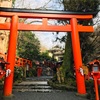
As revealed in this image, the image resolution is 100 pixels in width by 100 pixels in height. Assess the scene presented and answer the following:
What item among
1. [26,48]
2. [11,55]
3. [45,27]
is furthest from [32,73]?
[11,55]

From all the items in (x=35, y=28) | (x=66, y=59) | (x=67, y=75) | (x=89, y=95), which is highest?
(x=35, y=28)

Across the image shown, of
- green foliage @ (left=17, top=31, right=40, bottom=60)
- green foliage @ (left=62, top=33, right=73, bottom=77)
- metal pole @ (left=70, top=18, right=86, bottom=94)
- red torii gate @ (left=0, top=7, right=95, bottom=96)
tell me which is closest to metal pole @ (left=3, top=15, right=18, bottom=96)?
red torii gate @ (left=0, top=7, right=95, bottom=96)

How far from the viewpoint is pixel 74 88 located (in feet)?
33.9

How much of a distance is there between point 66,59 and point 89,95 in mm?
4867

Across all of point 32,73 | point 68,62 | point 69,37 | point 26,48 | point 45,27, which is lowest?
point 32,73

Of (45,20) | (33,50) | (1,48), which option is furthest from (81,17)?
(33,50)

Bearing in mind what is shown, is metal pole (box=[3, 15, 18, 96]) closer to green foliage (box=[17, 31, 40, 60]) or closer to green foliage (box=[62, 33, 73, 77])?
green foliage (box=[62, 33, 73, 77])

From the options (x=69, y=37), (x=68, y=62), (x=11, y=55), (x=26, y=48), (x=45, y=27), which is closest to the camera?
(x=11, y=55)

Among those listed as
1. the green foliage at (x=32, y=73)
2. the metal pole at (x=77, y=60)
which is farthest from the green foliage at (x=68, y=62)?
the green foliage at (x=32, y=73)

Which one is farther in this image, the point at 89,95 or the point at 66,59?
the point at 66,59

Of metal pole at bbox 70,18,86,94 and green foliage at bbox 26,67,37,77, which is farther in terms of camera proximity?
green foliage at bbox 26,67,37,77

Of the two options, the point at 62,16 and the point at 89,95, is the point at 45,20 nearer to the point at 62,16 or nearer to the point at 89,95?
the point at 62,16

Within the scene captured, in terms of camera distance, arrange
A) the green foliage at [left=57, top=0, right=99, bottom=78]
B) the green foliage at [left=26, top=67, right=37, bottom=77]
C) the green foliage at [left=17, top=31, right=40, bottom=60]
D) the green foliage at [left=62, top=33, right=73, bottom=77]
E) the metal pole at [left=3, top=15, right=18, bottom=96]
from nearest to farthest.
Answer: the metal pole at [left=3, top=15, right=18, bottom=96], the green foliage at [left=62, top=33, right=73, bottom=77], the green foliage at [left=57, top=0, right=99, bottom=78], the green foliage at [left=26, top=67, right=37, bottom=77], the green foliage at [left=17, top=31, right=40, bottom=60]

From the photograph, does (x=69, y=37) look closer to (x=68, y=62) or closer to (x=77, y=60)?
(x=68, y=62)
